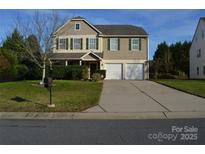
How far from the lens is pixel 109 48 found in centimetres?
3991

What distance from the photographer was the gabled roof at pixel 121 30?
4025cm

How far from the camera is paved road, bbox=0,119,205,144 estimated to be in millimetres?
8430

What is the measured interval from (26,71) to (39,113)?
2455 cm

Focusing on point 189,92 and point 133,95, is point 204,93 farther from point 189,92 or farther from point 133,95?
point 133,95

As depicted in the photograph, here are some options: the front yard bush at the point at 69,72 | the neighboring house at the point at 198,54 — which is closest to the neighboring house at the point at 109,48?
the front yard bush at the point at 69,72

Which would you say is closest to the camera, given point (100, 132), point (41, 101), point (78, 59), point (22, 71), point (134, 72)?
point (100, 132)

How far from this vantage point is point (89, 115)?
1347cm

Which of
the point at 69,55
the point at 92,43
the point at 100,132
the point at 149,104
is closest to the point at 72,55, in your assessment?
the point at 69,55

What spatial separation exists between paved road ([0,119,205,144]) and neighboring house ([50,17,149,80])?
2727cm

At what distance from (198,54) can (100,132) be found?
123 feet

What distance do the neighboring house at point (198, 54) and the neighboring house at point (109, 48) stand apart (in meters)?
7.85

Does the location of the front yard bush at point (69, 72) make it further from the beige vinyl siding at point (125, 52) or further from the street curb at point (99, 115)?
the street curb at point (99, 115)

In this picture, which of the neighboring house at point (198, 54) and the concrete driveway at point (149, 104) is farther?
the neighboring house at point (198, 54)

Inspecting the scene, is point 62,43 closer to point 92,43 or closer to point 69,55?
Answer: point 69,55
